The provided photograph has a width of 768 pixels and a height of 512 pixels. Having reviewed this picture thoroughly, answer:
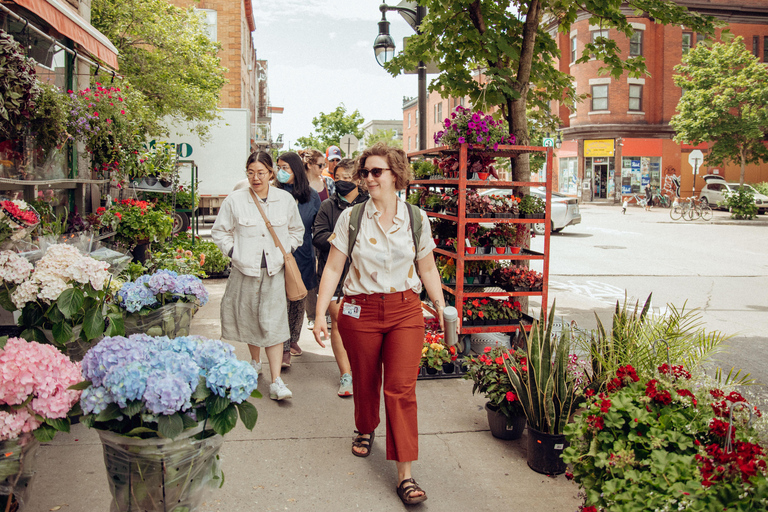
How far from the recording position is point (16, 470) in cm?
249

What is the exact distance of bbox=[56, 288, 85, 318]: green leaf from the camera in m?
3.26

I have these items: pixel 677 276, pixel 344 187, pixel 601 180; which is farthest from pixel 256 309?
pixel 601 180

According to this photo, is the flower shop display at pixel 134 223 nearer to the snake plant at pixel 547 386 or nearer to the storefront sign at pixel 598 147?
the snake plant at pixel 547 386

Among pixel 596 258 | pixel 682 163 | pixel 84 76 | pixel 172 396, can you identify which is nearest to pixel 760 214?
pixel 682 163

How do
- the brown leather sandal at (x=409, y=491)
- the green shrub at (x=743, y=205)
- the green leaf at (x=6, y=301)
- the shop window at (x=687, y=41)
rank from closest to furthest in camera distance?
the brown leather sandal at (x=409, y=491), the green leaf at (x=6, y=301), the green shrub at (x=743, y=205), the shop window at (x=687, y=41)

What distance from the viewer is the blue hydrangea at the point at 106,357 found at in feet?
7.10

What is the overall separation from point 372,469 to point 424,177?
3.69 metres

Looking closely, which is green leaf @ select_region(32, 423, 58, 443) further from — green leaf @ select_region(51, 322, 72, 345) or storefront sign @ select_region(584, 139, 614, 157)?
storefront sign @ select_region(584, 139, 614, 157)

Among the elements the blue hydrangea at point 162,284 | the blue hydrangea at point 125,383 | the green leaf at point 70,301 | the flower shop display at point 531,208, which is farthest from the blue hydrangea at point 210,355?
the flower shop display at point 531,208

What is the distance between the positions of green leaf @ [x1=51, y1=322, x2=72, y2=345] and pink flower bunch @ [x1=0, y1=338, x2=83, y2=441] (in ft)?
3.07

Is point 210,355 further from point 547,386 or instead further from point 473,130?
point 473,130

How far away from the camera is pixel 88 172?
773 centimetres

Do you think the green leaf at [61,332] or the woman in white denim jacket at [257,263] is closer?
the green leaf at [61,332]

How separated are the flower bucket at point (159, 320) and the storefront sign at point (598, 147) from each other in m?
37.9
